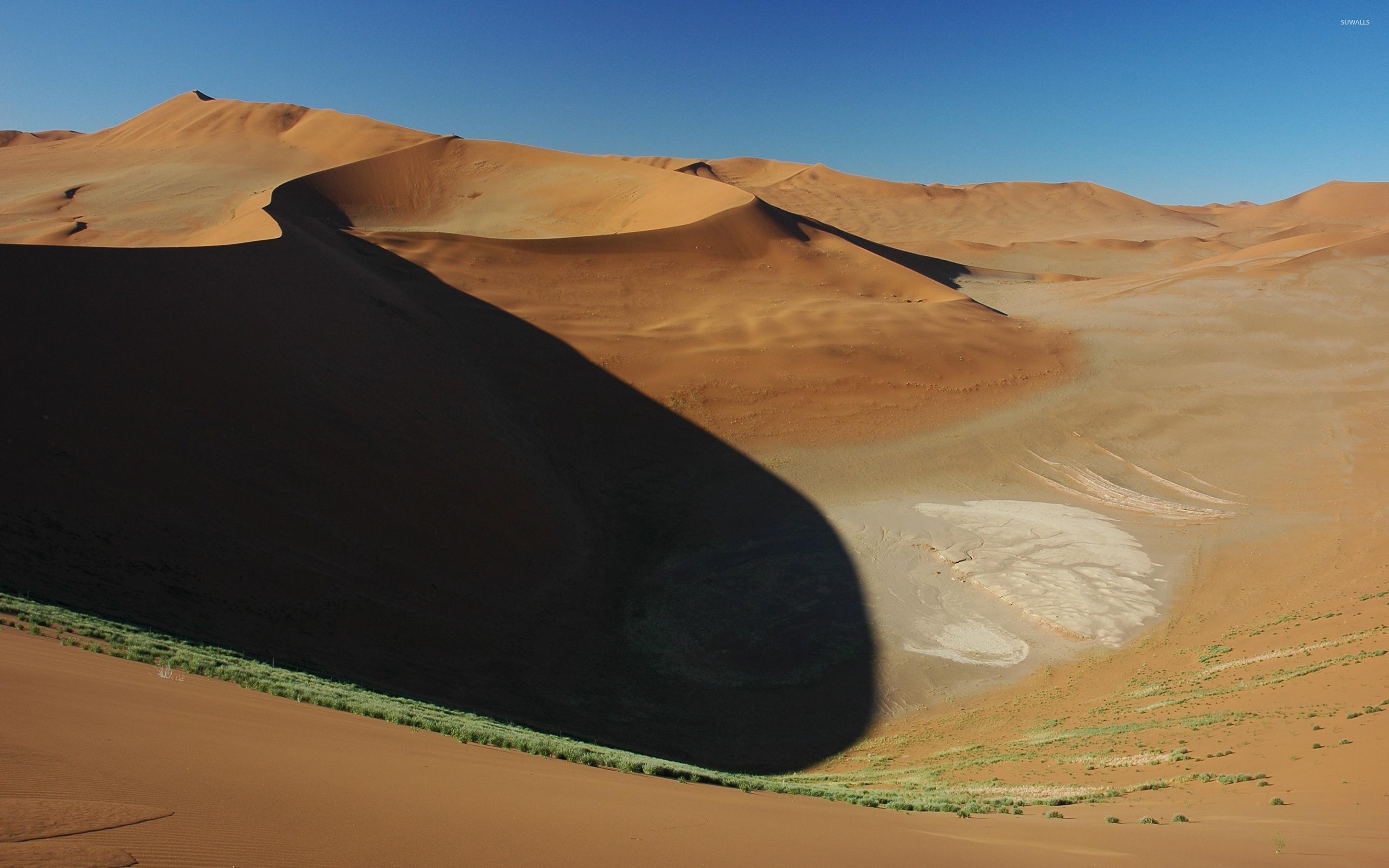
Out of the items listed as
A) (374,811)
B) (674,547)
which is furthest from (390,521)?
(374,811)

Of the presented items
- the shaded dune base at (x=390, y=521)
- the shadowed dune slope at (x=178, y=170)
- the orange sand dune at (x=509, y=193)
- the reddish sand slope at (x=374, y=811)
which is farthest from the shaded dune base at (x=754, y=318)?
the reddish sand slope at (x=374, y=811)

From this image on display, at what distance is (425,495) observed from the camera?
15.8m

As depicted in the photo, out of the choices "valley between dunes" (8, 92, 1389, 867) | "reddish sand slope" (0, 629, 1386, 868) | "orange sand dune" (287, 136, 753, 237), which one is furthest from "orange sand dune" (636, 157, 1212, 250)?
"reddish sand slope" (0, 629, 1386, 868)

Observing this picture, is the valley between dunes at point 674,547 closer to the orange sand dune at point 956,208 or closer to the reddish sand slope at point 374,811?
the reddish sand slope at point 374,811

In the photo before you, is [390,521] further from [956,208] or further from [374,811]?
[956,208]

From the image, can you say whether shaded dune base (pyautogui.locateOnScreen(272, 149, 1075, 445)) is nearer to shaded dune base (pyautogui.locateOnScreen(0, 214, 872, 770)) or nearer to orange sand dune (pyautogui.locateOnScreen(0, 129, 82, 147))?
shaded dune base (pyautogui.locateOnScreen(0, 214, 872, 770))

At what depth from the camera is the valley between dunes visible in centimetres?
507

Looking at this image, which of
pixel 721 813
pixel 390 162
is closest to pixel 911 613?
pixel 721 813

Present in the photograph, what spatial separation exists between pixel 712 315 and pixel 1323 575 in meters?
18.1

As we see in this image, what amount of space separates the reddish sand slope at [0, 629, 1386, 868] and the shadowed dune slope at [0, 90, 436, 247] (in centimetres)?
1989

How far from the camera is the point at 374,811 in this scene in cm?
416

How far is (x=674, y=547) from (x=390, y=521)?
606cm

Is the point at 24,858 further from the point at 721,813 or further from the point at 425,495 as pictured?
the point at 425,495

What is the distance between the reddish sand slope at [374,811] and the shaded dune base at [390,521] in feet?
12.9
